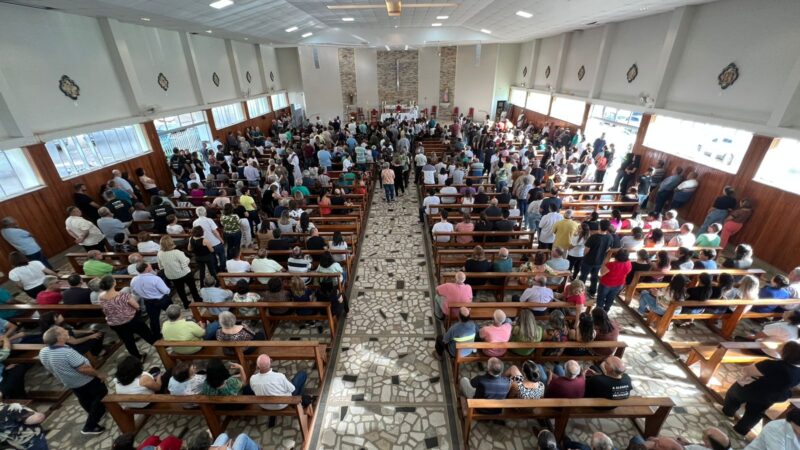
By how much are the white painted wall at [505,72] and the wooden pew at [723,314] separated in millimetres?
21743

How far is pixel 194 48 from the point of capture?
14.0 meters

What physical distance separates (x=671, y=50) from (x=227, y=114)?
1855 cm

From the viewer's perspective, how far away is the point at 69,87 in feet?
28.2

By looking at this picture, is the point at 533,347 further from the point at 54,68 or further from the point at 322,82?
the point at 322,82

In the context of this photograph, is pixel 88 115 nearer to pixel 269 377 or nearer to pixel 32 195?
pixel 32 195

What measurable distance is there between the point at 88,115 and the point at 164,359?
349 inches

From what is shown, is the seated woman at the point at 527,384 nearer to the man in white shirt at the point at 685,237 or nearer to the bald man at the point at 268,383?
the bald man at the point at 268,383

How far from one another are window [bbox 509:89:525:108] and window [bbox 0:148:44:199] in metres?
23.5

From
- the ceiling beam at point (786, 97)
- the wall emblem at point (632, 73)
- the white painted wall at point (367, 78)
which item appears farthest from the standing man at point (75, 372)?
the white painted wall at point (367, 78)

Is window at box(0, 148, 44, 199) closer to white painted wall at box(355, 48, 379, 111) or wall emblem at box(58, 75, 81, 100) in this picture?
wall emblem at box(58, 75, 81, 100)

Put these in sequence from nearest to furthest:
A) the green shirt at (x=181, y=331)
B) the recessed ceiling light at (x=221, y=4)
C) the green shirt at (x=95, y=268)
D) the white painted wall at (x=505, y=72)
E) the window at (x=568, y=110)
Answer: the green shirt at (x=181, y=331) → the green shirt at (x=95, y=268) → the recessed ceiling light at (x=221, y=4) → the window at (x=568, y=110) → the white painted wall at (x=505, y=72)

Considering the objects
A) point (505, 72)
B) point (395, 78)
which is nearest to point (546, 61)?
point (505, 72)

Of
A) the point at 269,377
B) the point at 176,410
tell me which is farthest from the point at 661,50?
the point at 176,410

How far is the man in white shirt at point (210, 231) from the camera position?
633cm
